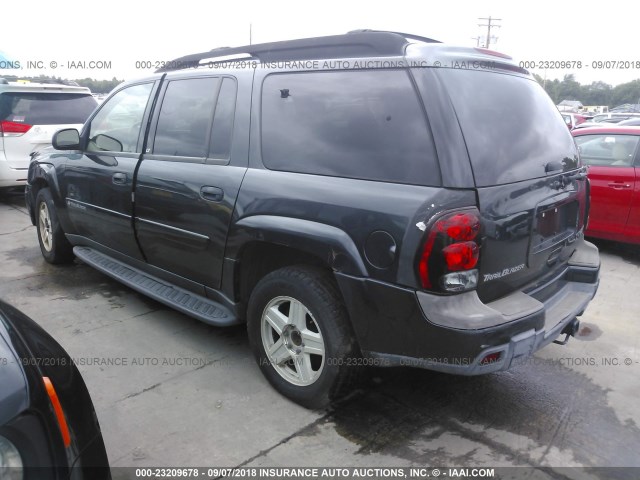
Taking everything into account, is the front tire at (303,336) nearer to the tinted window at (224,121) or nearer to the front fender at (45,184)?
the tinted window at (224,121)

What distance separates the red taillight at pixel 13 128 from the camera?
751cm

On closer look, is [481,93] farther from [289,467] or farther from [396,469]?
[289,467]

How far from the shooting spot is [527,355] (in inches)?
97.3

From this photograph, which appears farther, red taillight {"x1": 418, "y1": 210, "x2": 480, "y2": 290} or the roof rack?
the roof rack

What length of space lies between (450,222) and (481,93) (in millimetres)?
765

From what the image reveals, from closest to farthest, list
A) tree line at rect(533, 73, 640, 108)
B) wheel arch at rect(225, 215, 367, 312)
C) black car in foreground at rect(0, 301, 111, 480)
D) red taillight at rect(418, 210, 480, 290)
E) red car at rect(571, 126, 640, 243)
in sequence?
1. black car in foreground at rect(0, 301, 111, 480)
2. red taillight at rect(418, 210, 480, 290)
3. wheel arch at rect(225, 215, 367, 312)
4. red car at rect(571, 126, 640, 243)
5. tree line at rect(533, 73, 640, 108)

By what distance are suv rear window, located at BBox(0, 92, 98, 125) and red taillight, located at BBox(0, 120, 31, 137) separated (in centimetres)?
5

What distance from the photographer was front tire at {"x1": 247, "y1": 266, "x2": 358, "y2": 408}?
2643 mm

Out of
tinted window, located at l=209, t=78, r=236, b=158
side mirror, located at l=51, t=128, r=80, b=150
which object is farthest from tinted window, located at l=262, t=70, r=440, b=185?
side mirror, located at l=51, t=128, r=80, b=150

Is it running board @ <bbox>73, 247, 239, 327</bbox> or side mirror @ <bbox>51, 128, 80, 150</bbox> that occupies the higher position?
side mirror @ <bbox>51, 128, 80, 150</bbox>

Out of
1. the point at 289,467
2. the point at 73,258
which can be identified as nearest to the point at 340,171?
the point at 289,467

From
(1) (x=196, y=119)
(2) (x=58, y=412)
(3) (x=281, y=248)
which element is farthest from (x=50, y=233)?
(2) (x=58, y=412)

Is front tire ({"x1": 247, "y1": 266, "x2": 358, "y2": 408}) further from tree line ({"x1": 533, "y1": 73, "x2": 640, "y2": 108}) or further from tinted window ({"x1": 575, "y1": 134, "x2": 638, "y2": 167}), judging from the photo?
tree line ({"x1": 533, "y1": 73, "x2": 640, "y2": 108})

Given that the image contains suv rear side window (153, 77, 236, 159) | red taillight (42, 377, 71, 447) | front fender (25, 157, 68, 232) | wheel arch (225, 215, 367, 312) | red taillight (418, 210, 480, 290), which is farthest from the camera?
front fender (25, 157, 68, 232)
